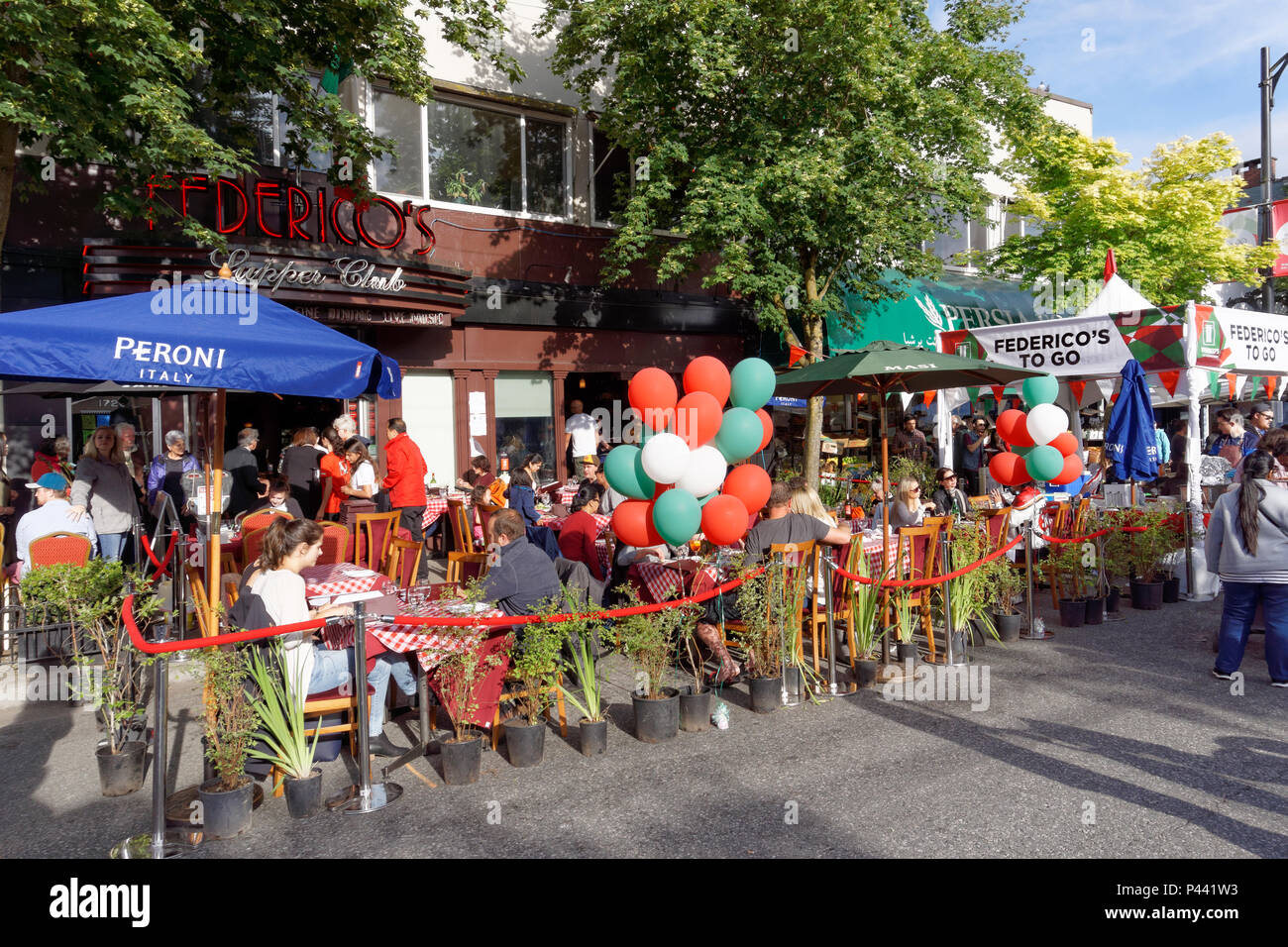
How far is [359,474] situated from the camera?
10312mm

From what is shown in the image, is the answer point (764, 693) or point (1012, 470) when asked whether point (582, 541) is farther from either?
point (1012, 470)

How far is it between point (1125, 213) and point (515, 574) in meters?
18.7

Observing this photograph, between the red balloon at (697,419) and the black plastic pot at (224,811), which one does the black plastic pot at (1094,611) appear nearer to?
the red balloon at (697,419)

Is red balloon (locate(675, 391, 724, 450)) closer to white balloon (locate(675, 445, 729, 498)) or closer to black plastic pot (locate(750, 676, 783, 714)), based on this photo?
white balloon (locate(675, 445, 729, 498))

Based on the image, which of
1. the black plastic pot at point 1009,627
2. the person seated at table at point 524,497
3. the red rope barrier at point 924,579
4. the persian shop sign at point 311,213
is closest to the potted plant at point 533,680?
the red rope barrier at point 924,579

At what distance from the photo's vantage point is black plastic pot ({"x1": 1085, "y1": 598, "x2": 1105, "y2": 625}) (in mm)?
8609

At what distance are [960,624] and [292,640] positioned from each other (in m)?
5.16

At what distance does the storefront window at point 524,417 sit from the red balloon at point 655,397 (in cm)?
797

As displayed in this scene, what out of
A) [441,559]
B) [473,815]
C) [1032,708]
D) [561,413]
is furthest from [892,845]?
[561,413]

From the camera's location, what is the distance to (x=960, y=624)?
24.3 ft

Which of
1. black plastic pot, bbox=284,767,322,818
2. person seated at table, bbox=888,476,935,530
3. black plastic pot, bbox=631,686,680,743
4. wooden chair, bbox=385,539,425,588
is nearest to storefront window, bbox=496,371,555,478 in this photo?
wooden chair, bbox=385,539,425,588

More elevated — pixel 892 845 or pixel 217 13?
pixel 217 13

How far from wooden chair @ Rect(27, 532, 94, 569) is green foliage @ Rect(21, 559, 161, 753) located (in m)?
0.37
